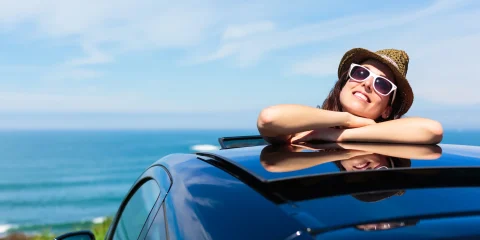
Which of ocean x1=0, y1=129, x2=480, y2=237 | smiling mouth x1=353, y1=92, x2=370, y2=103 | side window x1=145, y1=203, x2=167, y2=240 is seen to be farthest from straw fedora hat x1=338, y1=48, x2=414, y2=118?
ocean x1=0, y1=129, x2=480, y2=237

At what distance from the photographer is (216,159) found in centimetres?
195

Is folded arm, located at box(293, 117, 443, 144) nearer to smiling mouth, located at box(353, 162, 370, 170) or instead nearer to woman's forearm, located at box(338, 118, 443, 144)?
woman's forearm, located at box(338, 118, 443, 144)

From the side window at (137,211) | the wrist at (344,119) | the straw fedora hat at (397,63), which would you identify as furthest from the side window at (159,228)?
the straw fedora hat at (397,63)

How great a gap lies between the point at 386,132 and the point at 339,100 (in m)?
0.84

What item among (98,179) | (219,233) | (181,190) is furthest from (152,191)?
(98,179)

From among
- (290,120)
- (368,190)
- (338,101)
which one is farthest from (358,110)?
(368,190)

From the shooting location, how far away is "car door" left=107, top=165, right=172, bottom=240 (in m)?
1.96

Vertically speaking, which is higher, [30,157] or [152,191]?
[152,191]

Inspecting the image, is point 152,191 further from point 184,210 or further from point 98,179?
point 98,179

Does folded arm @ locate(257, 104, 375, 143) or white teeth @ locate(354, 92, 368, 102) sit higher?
white teeth @ locate(354, 92, 368, 102)

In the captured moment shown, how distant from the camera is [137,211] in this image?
2438mm

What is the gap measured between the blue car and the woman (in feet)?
1.25

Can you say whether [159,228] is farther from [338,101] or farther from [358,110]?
[338,101]

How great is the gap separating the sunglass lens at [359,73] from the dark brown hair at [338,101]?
23cm
